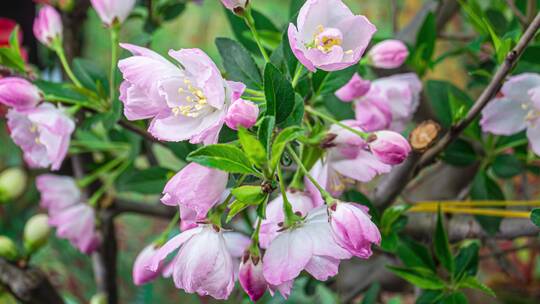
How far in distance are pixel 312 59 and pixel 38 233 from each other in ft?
1.53

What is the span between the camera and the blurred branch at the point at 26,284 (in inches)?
25.0

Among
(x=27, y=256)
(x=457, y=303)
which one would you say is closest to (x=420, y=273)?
(x=457, y=303)

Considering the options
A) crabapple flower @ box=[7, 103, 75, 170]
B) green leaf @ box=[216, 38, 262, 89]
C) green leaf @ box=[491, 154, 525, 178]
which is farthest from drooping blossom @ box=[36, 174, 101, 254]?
green leaf @ box=[491, 154, 525, 178]

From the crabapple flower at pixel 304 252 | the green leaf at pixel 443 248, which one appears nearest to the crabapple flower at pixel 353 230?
the crabapple flower at pixel 304 252

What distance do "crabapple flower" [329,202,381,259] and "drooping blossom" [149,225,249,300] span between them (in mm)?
70

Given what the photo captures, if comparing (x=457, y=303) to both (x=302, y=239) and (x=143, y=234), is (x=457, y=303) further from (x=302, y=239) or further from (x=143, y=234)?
(x=143, y=234)

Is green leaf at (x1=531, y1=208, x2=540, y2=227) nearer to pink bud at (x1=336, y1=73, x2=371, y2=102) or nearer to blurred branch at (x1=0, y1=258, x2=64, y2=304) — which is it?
pink bud at (x1=336, y1=73, x2=371, y2=102)

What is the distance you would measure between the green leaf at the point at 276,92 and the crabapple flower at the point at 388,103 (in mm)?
129

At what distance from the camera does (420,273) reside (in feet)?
1.85

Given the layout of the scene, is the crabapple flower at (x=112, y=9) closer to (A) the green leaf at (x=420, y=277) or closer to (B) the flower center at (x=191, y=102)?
(B) the flower center at (x=191, y=102)

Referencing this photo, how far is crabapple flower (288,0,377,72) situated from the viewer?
366 mm

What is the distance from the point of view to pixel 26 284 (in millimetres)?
638

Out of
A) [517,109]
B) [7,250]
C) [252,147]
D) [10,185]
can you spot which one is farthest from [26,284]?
[517,109]

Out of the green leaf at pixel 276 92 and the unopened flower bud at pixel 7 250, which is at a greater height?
the green leaf at pixel 276 92
